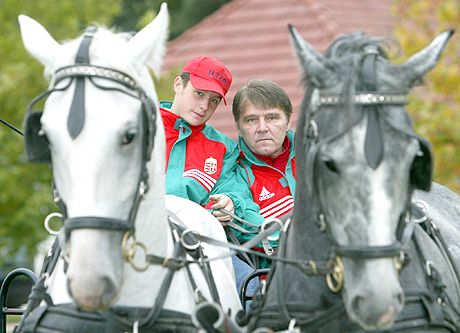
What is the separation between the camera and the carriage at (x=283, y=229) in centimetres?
433

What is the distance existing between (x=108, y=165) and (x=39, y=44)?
752 millimetres

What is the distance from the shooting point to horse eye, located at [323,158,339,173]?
4.37 metres

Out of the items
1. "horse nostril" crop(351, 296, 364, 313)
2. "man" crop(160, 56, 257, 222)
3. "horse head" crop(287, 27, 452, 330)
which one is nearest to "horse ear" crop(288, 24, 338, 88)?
"horse head" crop(287, 27, 452, 330)

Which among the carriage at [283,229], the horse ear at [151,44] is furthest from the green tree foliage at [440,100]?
the horse ear at [151,44]

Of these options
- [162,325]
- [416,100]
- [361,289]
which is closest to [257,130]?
[162,325]

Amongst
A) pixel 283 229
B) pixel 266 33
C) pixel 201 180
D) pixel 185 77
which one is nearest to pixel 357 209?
pixel 283 229

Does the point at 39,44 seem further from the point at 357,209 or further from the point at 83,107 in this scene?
the point at 357,209

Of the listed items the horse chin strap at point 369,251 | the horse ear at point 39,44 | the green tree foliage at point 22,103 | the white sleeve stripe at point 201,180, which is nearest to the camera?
the horse chin strap at point 369,251

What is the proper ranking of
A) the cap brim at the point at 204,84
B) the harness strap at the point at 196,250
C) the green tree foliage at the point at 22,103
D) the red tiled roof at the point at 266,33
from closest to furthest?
the harness strap at the point at 196,250
the cap brim at the point at 204,84
the green tree foliage at the point at 22,103
the red tiled roof at the point at 266,33

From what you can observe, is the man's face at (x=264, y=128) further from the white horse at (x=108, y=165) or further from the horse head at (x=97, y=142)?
the horse head at (x=97, y=142)

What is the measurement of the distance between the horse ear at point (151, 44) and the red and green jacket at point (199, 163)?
141cm

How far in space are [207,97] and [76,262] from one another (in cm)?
233

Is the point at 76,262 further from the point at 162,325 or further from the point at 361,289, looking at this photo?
the point at 361,289

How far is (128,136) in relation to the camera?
4.49 meters
